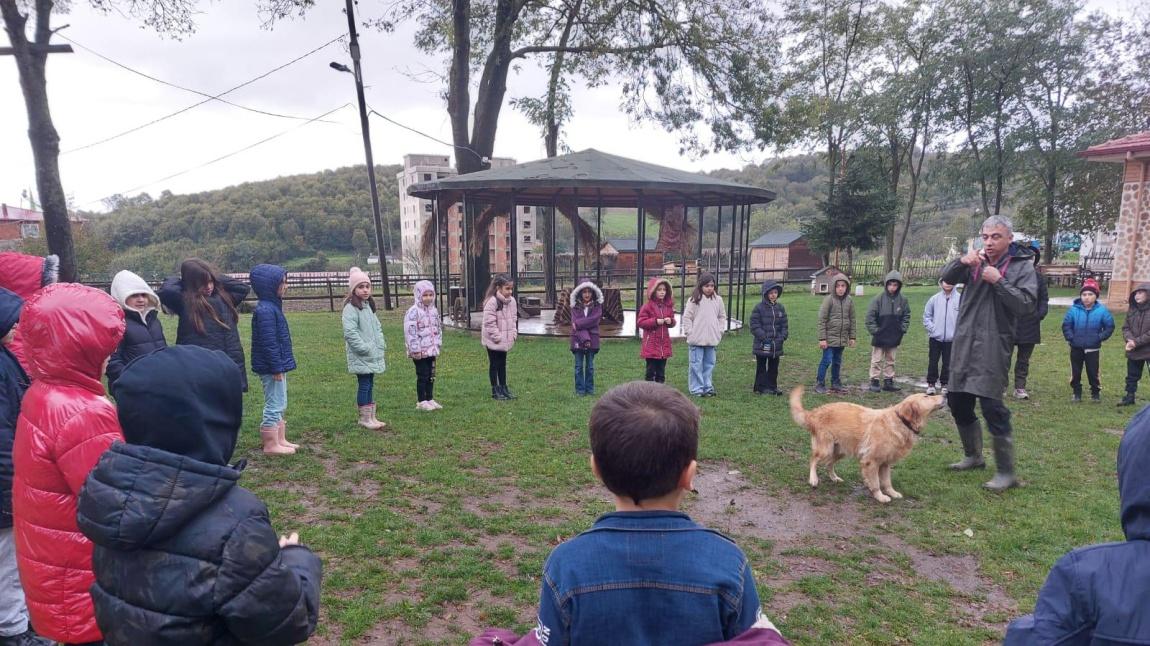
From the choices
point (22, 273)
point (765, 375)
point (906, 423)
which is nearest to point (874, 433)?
point (906, 423)

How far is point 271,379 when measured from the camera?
6160 millimetres

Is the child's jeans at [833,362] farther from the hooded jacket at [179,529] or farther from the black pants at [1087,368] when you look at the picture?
the hooded jacket at [179,529]

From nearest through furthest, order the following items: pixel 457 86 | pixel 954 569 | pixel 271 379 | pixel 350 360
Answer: pixel 954 569, pixel 271 379, pixel 350 360, pixel 457 86

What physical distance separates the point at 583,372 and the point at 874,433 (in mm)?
4610

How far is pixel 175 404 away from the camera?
172 centimetres

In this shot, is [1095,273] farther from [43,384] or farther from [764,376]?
[43,384]

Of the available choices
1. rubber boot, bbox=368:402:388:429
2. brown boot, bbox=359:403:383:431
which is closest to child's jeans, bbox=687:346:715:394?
rubber boot, bbox=368:402:388:429

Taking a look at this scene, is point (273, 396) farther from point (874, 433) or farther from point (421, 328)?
point (874, 433)

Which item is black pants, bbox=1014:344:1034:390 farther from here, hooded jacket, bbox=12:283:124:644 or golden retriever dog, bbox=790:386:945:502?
hooded jacket, bbox=12:283:124:644

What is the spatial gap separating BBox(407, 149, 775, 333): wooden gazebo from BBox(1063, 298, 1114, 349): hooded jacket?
6.75m

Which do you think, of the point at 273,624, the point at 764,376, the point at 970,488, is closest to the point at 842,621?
the point at 970,488

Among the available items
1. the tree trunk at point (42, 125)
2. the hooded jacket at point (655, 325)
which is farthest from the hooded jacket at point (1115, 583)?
the tree trunk at point (42, 125)

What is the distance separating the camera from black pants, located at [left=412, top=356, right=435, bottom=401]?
314 inches

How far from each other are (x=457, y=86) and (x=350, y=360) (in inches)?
585
